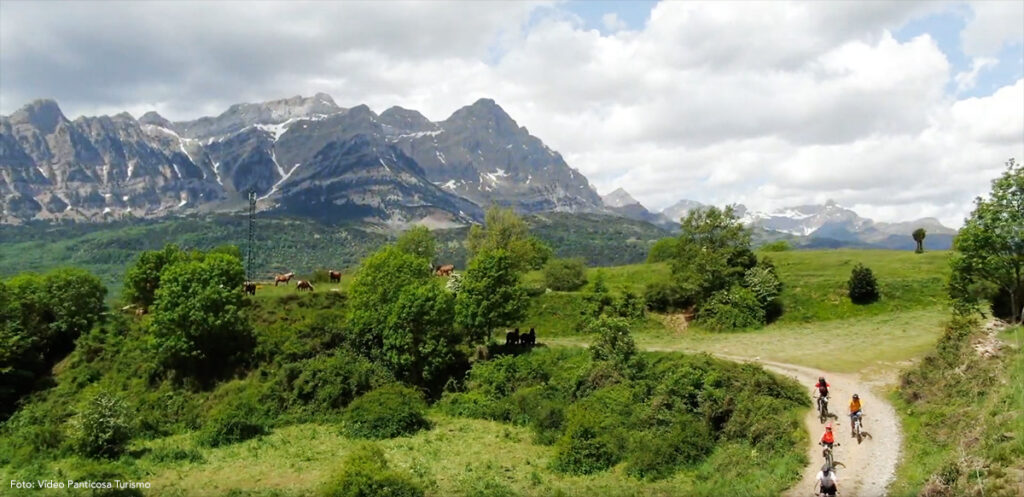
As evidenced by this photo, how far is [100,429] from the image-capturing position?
44.1 metres

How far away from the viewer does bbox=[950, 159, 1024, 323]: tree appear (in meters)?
40.2

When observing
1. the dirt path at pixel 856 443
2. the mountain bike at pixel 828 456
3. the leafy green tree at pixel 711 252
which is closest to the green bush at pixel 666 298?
the leafy green tree at pixel 711 252

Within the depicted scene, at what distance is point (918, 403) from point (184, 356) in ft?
188

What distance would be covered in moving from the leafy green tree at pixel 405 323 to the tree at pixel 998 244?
39617 mm

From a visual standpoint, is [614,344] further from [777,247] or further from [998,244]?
[777,247]

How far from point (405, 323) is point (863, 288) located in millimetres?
48695

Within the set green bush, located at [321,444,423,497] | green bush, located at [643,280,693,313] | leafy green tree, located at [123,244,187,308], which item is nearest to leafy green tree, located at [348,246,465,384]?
leafy green tree, located at [123,244,187,308]

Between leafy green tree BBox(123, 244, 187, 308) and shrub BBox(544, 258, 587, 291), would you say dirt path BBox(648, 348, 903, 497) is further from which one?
leafy green tree BBox(123, 244, 187, 308)

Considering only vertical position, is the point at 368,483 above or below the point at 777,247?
below

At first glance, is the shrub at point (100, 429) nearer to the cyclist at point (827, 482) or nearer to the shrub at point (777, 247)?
the cyclist at point (827, 482)

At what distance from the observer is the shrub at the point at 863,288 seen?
68.5 meters

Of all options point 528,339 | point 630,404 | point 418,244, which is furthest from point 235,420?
point 418,244

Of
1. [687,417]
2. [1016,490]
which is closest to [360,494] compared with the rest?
[687,417]

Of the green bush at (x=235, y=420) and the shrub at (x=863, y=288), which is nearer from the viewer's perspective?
the green bush at (x=235, y=420)
